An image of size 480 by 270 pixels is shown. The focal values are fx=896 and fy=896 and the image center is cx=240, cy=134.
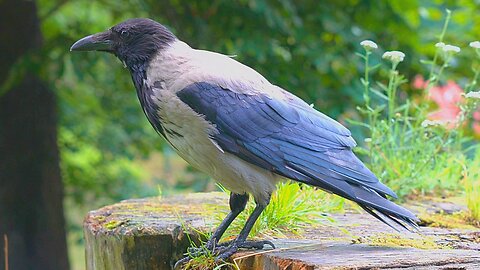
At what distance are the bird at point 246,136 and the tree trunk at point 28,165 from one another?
11.9ft

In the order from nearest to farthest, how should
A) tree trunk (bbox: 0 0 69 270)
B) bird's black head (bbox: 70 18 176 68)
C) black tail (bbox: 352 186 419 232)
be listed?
black tail (bbox: 352 186 419 232) → bird's black head (bbox: 70 18 176 68) → tree trunk (bbox: 0 0 69 270)

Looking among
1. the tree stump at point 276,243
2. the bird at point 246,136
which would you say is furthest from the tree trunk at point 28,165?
the bird at point 246,136

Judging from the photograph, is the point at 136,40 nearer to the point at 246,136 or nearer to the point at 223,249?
the point at 246,136

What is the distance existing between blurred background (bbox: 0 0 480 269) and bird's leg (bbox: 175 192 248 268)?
235 cm

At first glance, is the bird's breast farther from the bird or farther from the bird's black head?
the bird's black head

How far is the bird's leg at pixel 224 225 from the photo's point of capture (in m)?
3.39

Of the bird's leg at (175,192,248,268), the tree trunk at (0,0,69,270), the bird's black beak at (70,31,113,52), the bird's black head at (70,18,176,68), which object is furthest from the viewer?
the tree trunk at (0,0,69,270)

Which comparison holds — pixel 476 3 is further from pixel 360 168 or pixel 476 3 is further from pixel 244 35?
pixel 360 168

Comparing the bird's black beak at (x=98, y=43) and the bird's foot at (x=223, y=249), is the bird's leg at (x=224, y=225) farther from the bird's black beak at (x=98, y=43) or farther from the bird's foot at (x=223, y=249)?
the bird's black beak at (x=98, y=43)

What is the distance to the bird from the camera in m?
3.26

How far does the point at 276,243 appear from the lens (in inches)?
131

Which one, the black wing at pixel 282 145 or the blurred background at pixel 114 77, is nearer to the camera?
the black wing at pixel 282 145

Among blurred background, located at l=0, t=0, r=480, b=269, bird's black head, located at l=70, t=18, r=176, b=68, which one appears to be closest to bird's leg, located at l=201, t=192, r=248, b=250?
bird's black head, located at l=70, t=18, r=176, b=68

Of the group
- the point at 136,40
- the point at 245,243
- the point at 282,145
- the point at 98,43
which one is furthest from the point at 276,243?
the point at 98,43
